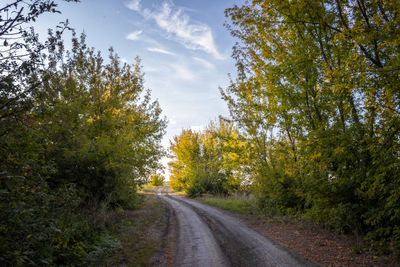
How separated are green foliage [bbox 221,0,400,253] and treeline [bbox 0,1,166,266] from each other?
6.89 metres

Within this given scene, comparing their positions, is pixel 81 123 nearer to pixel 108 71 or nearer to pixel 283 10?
pixel 108 71

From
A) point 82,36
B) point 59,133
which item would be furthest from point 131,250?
point 82,36

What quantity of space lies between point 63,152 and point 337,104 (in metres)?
10.4

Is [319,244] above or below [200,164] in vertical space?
below

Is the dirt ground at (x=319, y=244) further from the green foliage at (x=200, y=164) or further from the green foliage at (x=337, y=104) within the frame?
the green foliage at (x=200, y=164)

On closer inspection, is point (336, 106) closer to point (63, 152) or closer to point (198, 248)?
point (198, 248)

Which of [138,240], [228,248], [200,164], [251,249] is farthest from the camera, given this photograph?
[200,164]

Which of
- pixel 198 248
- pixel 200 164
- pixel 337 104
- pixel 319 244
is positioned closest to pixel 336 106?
pixel 337 104

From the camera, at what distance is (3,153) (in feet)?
11.1

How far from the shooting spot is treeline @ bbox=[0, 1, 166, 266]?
11.4 feet

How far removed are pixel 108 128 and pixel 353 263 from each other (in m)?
10.4

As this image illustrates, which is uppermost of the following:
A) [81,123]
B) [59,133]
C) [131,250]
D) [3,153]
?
[81,123]

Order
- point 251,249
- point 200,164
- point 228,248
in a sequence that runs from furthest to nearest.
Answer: point 200,164 → point 228,248 → point 251,249

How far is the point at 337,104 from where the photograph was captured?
848 centimetres
